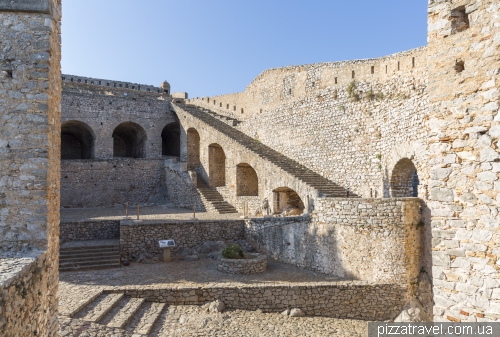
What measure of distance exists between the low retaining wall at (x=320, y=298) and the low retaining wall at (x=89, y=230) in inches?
225

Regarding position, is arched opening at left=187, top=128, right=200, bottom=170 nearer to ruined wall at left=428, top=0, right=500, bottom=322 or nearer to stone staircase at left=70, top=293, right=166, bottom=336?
stone staircase at left=70, top=293, right=166, bottom=336

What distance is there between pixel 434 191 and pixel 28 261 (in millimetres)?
4628

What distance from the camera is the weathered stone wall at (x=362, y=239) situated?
377 inches

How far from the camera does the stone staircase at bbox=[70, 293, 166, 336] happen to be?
7410mm

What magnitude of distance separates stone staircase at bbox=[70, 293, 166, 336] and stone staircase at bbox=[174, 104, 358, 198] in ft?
21.8

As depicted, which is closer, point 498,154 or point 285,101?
point 498,154

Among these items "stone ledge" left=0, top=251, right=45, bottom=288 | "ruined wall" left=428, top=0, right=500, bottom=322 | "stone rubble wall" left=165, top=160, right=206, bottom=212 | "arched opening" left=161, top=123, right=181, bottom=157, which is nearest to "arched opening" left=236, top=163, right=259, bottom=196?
"stone rubble wall" left=165, top=160, right=206, bottom=212

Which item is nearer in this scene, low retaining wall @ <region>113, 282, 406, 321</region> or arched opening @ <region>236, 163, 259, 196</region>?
low retaining wall @ <region>113, 282, 406, 321</region>

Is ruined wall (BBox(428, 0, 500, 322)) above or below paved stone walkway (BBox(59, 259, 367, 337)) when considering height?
above

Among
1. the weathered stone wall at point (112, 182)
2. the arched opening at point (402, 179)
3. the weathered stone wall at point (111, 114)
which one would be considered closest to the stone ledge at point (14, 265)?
the arched opening at point (402, 179)

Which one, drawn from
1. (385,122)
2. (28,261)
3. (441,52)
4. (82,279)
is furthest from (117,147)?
(441,52)

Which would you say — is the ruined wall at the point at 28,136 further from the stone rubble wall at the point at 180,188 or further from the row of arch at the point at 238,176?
the stone rubble wall at the point at 180,188

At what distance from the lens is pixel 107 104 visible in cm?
2158

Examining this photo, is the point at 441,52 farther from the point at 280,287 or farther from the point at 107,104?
the point at 107,104
